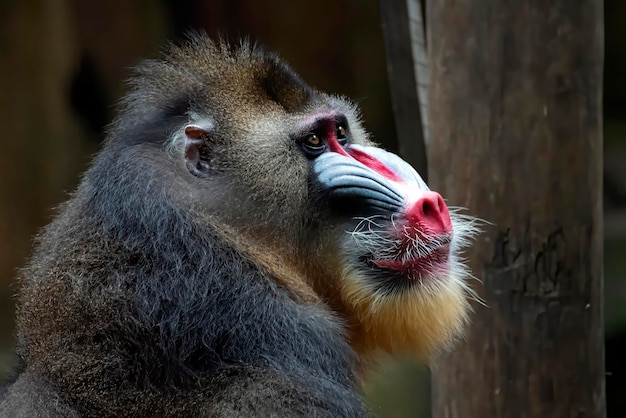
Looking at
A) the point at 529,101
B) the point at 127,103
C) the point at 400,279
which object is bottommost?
the point at 400,279

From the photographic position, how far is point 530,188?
318 cm

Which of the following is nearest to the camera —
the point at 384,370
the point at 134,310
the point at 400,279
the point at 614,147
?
the point at 134,310

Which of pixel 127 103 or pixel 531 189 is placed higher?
pixel 127 103

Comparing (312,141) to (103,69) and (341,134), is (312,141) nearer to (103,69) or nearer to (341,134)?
(341,134)

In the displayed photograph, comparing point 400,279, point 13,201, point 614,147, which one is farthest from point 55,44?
point 400,279

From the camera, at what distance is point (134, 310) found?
7.34 ft

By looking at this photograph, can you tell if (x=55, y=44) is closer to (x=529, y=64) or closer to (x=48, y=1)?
(x=48, y=1)

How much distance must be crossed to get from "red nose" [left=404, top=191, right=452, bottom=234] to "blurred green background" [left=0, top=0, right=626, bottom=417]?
13.6 feet

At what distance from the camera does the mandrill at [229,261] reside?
2227 mm

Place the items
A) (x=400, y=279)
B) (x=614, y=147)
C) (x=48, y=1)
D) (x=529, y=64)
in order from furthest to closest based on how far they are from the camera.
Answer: (x=48, y=1) < (x=614, y=147) < (x=529, y=64) < (x=400, y=279)

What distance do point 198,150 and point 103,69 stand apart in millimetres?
5024

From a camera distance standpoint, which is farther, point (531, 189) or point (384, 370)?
point (531, 189)

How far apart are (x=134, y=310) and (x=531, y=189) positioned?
1567mm

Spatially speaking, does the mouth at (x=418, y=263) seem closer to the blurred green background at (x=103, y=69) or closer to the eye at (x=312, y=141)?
the eye at (x=312, y=141)
